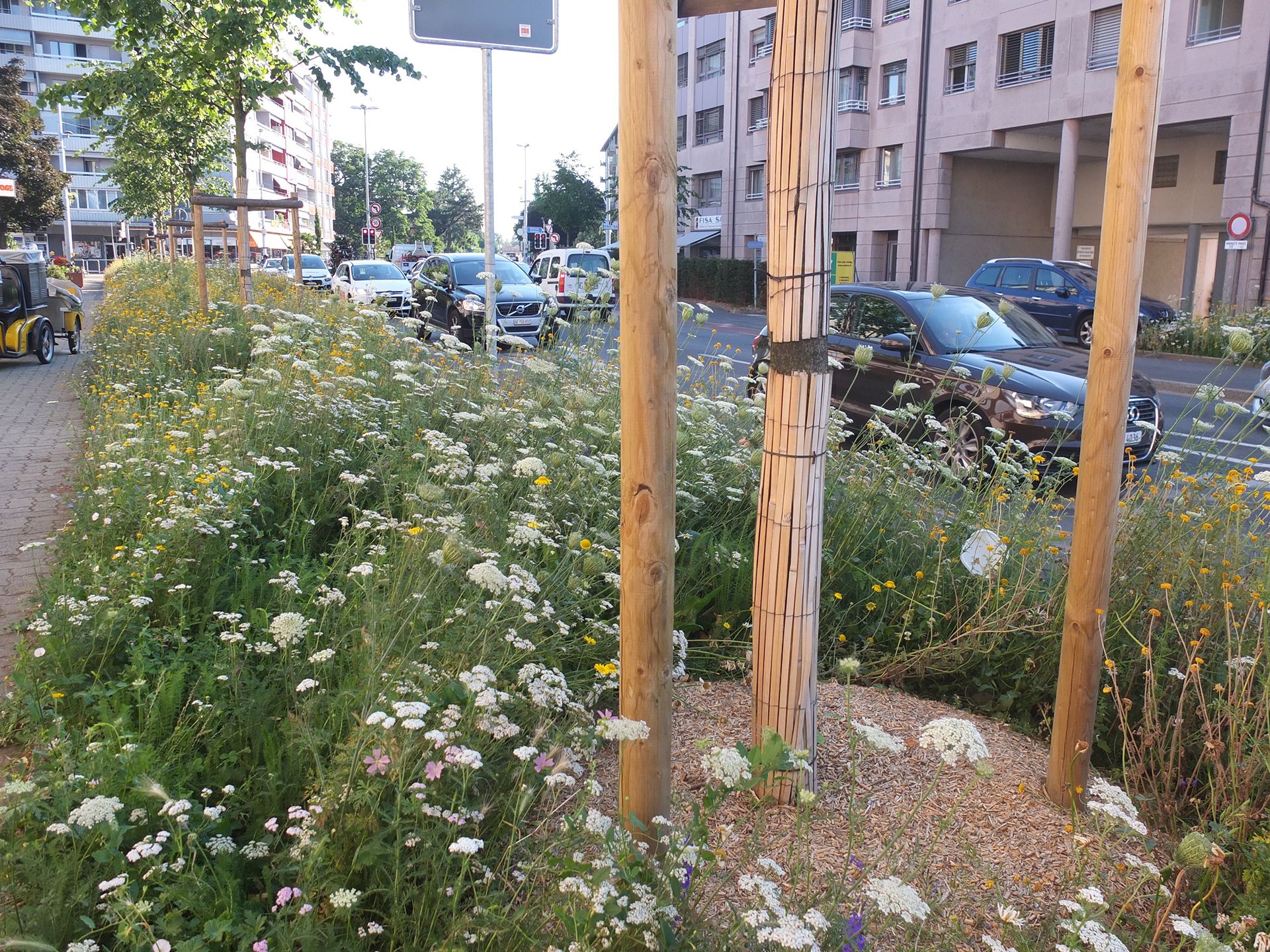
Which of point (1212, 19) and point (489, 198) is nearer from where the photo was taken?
point (489, 198)

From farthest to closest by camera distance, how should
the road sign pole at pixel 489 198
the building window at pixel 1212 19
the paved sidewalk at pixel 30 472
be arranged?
the building window at pixel 1212 19, the road sign pole at pixel 489 198, the paved sidewalk at pixel 30 472

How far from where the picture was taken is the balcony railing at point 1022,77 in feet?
101

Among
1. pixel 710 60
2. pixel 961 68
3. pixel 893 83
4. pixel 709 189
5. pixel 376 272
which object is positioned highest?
pixel 710 60

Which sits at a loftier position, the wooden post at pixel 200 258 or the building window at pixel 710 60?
the building window at pixel 710 60

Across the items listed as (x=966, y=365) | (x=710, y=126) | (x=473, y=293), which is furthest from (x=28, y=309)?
(x=710, y=126)

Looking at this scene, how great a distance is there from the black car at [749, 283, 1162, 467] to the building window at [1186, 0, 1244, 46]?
71.0ft

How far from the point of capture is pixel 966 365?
27.3ft

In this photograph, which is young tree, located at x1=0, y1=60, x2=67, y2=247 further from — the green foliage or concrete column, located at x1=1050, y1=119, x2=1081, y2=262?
concrete column, located at x1=1050, y1=119, x2=1081, y2=262

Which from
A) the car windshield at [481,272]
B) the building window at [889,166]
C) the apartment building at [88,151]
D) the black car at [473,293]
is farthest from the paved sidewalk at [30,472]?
the apartment building at [88,151]

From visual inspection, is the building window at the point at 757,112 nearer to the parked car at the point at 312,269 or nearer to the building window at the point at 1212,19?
the parked car at the point at 312,269

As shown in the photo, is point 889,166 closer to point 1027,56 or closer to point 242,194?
point 1027,56

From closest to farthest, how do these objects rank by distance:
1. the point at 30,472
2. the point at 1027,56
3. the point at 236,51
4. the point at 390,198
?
the point at 30,472 → the point at 236,51 → the point at 1027,56 → the point at 390,198

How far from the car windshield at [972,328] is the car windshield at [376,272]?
20.2 m

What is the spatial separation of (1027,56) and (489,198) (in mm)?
29982
